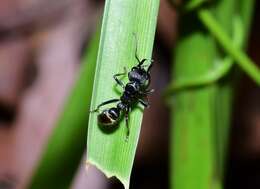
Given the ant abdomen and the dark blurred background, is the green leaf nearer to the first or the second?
the ant abdomen

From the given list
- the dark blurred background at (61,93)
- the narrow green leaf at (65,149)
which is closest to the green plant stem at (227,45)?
the narrow green leaf at (65,149)

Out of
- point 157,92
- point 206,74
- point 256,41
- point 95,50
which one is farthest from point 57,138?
point 256,41

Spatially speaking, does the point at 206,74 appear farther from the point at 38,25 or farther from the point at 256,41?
the point at 38,25

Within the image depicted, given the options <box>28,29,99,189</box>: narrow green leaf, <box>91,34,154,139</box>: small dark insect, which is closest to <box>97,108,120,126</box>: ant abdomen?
<box>91,34,154,139</box>: small dark insect

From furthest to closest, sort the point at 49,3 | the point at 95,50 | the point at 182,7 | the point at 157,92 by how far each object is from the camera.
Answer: the point at 49,3 → the point at 157,92 → the point at 95,50 → the point at 182,7

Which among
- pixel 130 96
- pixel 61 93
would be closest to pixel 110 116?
pixel 130 96
